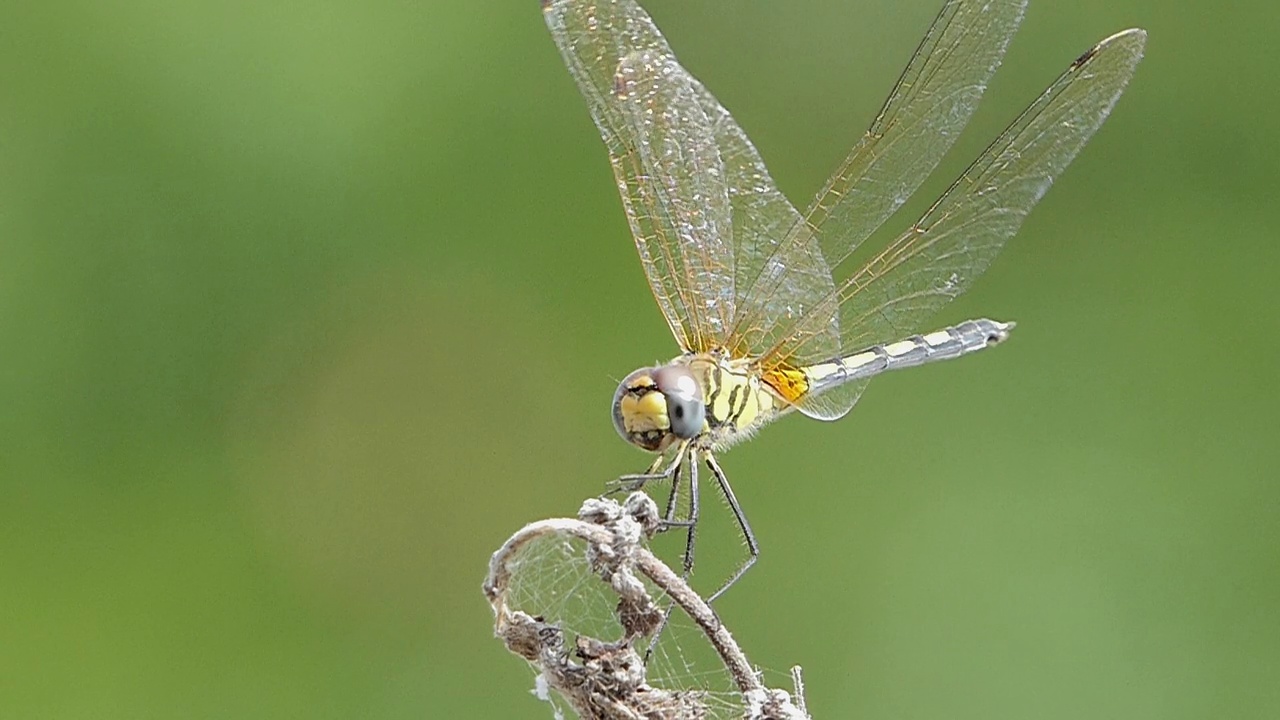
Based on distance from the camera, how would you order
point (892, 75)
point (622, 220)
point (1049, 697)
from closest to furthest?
point (1049, 697)
point (622, 220)
point (892, 75)

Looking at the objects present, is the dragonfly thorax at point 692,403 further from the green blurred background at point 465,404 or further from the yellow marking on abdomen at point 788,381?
the green blurred background at point 465,404

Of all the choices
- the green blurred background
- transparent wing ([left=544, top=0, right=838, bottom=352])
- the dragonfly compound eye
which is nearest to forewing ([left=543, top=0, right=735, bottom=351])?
transparent wing ([left=544, top=0, right=838, bottom=352])

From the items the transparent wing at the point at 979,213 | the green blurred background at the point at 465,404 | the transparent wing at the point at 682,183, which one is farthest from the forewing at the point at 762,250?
the green blurred background at the point at 465,404

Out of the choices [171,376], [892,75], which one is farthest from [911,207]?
[171,376]

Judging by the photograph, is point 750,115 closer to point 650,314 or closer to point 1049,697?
point 650,314

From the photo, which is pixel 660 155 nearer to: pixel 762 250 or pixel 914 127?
pixel 762 250

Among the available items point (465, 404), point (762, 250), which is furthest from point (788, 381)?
point (465, 404)

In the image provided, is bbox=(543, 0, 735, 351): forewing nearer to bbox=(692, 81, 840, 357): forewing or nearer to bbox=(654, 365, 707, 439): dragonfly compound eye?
bbox=(692, 81, 840, 357): forewing
